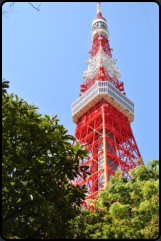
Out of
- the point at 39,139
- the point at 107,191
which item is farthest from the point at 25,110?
the point at 107,191

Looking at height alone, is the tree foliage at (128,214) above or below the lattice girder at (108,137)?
below

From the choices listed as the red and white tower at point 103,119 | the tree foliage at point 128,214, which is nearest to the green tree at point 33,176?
the tree foliage at point 128,214

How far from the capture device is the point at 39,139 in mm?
6160

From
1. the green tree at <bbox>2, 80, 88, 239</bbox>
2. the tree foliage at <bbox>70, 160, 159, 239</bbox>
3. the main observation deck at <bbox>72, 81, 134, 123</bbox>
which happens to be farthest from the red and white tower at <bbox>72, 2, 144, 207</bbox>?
the green tree at <bbox>2, 80, 88, 239</bbox>

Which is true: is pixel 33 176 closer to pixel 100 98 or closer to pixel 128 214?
pixel 128 214

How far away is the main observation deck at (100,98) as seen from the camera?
32.3m

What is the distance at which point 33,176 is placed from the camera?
19.4 ft

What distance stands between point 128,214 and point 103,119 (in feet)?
60.8

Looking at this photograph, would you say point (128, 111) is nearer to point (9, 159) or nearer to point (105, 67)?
point (105, 67)

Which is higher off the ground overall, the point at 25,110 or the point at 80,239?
the point at 25,110

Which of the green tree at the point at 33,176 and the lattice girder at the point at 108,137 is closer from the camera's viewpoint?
the green tree at the point at 33,176

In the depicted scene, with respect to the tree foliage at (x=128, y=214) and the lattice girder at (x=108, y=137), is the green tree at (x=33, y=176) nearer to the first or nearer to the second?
the tree foliage at (x=128, y=214)

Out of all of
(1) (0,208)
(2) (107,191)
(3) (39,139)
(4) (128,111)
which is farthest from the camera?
(4) (128,111)

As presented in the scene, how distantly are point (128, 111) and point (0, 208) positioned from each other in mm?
29363
